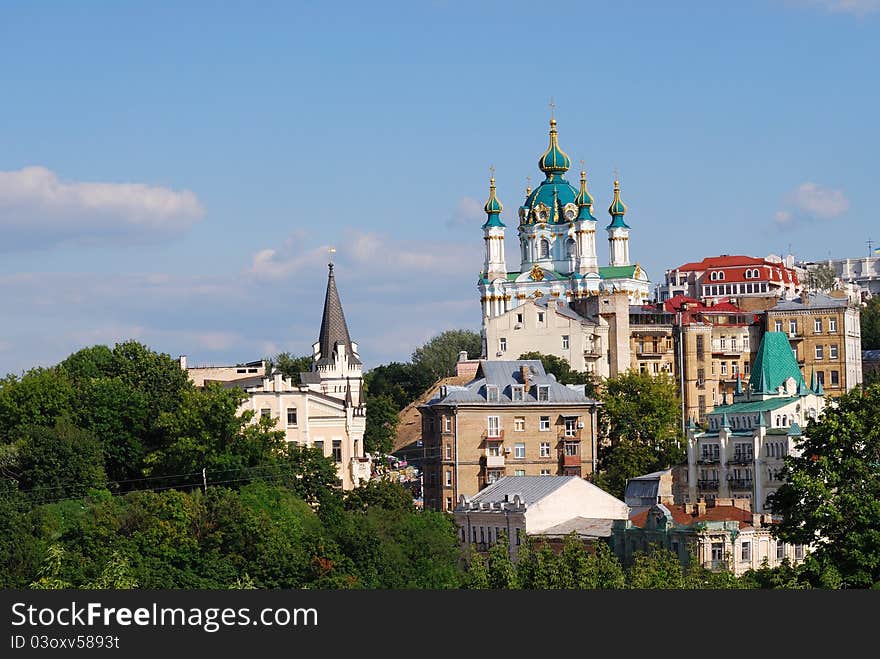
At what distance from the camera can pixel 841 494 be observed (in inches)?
2859

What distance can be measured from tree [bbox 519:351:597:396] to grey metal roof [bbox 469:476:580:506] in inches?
1164

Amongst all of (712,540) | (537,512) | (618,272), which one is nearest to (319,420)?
(537,512)

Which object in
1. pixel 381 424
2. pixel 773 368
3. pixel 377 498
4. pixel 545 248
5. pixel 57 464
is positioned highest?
pixel 545 248

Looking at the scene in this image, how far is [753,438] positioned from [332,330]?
41.5 meters

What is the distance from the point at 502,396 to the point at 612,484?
8.12 metres

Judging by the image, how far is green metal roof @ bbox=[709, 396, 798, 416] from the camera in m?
120

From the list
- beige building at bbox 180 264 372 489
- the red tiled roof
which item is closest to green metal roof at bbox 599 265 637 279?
beige building at bbox 180 264 372 489

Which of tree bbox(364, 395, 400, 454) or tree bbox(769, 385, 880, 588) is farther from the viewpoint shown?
tree bbox(364, 395, 400, 454)

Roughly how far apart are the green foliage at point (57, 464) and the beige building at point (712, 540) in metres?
25.0

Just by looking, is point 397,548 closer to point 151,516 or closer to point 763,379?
point 151,516

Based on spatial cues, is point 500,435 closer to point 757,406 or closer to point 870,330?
point 757,406

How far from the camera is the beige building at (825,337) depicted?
155125mm

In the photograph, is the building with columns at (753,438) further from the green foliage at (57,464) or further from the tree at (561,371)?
the green foliage at (57,464)

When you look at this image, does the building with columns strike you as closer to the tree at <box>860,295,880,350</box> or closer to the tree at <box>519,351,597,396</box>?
the tree at <box>519,351,597,396</box>
